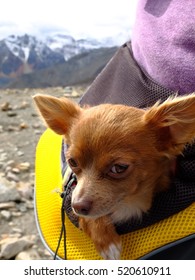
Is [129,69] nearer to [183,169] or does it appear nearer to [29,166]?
[183,169]

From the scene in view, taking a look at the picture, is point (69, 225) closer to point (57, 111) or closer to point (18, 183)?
point (57, 111)

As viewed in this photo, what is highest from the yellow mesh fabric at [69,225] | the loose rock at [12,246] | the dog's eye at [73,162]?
the dog's eye at [73,162]

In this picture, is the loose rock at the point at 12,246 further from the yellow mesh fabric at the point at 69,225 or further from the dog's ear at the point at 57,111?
the dog's ear at the point at 57,111

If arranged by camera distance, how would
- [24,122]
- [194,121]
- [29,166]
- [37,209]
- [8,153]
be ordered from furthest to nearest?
1. [24,122]
2. [8,153]
3. [29,166]
4. [37,209]
5. [194,121]

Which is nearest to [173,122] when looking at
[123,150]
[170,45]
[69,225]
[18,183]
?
[123,150]

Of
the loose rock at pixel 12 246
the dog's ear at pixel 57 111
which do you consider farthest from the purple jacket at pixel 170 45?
the loose rock at pixel 12 246

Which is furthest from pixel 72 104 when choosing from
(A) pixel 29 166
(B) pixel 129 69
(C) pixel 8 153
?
(C) pixel 8 153

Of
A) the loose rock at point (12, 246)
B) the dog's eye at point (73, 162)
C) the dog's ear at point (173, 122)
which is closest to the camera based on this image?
the dog's ear at point (173, 122)
